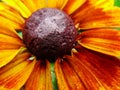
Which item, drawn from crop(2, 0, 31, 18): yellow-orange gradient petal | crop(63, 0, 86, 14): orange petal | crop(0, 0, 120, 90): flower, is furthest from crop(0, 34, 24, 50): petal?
crop(63, 0, 86, 14): orange petal

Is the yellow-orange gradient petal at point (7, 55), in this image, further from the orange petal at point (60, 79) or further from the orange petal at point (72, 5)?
the orange petal at point (72, 5)

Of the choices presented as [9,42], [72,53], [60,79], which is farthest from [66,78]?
[9,42]

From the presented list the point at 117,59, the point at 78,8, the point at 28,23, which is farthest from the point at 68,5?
the point at 117,59

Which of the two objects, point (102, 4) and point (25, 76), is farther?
point (102, 4)

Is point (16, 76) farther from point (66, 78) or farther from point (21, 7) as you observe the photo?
point (21, 7)

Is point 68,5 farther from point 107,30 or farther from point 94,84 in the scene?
point 94,84

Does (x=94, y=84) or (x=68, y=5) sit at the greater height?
(x=68, y=5)
